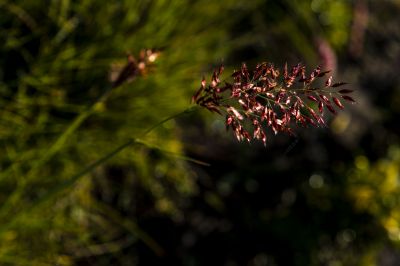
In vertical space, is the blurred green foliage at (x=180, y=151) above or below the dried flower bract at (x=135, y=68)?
above

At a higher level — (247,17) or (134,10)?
(247,17)

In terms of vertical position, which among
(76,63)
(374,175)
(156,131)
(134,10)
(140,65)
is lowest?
(140,65)

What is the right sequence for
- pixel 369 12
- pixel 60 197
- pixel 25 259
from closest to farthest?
pixel 25 259 → pixel 60 197 → pixel 369 12

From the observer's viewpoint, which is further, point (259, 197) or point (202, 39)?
point (259, 197)

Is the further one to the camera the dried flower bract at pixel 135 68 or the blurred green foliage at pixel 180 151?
the blurred green foliage at pixel 180 151

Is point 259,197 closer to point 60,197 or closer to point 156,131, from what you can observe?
point 156,131

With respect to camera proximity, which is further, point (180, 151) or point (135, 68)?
point (180, 151)

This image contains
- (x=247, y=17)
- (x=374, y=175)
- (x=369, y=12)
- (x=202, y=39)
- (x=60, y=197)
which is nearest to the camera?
(x=60, y=197)

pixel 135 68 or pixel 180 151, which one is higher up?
A: pixel 180 151

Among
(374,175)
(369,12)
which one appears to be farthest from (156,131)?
(369,12)

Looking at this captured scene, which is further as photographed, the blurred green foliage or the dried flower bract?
the blurred green foliage

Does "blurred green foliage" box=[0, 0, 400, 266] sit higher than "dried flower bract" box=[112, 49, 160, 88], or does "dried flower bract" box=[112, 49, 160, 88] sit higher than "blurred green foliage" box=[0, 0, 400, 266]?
"blurred green foliage" box=[0, 0, 400, 266]
